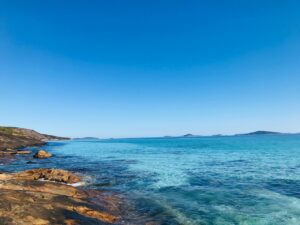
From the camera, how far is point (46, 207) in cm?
1499

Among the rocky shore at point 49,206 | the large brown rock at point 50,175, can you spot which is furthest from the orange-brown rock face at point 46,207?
the large brown rock at point 50,175

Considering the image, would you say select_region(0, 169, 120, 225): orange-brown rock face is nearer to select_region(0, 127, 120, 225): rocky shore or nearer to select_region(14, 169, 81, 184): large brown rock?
select_region(0, 127, 120, 225): rocky shore

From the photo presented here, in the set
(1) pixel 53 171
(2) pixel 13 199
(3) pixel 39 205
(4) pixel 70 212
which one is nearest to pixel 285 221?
(4) pixel 70 212

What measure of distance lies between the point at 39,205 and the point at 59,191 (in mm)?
5435

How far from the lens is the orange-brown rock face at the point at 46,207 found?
43.0 feet

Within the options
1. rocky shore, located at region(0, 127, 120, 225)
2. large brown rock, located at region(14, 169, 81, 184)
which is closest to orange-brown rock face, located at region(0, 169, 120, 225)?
rocky shore, located at region(0, 127, 120, 225)

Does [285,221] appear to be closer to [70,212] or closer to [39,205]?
[70,212]

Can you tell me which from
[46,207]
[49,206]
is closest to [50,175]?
[49,206]

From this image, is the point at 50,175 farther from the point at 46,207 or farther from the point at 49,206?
the point at 46,207

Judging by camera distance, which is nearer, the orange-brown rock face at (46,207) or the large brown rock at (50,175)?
the orange-brown rock face at (46,207)

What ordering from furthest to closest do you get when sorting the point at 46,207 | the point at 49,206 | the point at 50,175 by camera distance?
the point at 50,175, the point at 49,206, the point at 46,207

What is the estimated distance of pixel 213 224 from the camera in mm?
16859

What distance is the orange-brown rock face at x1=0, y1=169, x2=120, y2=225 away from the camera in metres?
13.1

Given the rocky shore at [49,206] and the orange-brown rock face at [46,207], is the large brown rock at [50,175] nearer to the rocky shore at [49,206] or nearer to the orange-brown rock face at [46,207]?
the rocky shore at [49,206]
